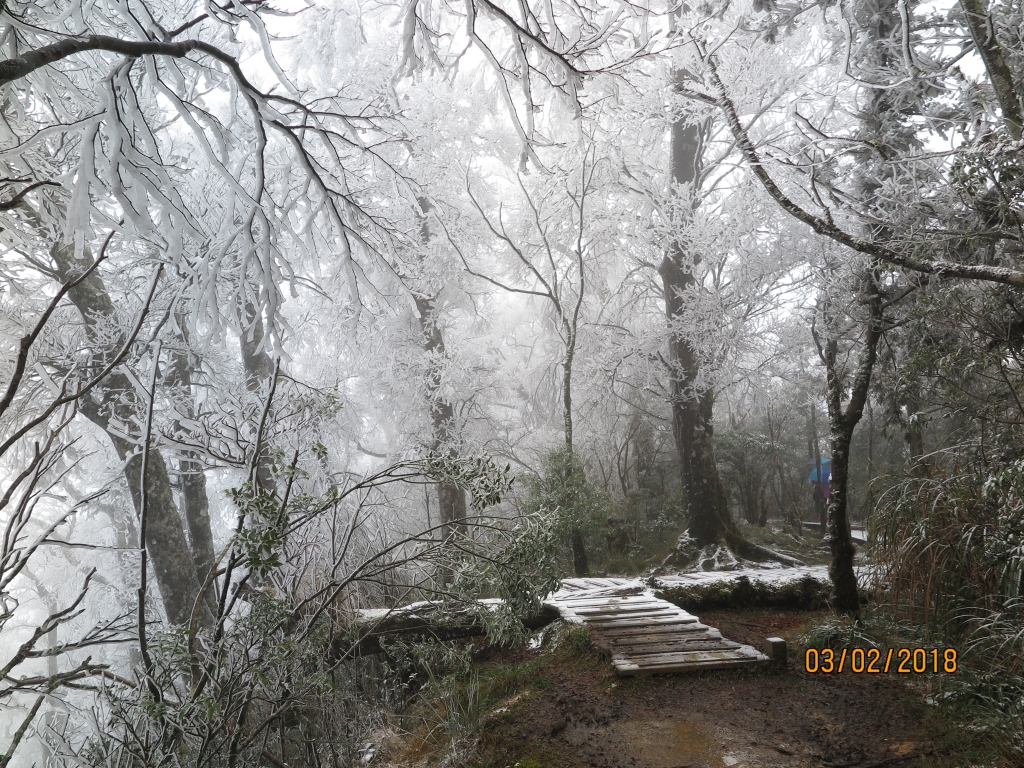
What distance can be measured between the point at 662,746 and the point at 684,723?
0.34 metres

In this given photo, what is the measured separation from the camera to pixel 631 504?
11.5 meters

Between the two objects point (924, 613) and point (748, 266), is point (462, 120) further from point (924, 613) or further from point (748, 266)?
point (924, 613)

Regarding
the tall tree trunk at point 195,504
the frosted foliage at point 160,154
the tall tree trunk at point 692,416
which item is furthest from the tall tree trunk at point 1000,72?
the tall tree trunk at point 195,504

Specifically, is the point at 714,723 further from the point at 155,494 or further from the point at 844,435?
the point at 155,494

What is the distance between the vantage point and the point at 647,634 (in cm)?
515

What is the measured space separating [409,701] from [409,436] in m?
5.22

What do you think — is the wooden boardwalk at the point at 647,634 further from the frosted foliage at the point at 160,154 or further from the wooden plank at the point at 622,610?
the frosted foliage at the point at 160,154

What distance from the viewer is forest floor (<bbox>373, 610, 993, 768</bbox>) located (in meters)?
3.39

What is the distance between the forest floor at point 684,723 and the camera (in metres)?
3.39

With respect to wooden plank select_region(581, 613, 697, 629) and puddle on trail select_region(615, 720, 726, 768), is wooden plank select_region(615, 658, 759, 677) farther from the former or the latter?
wooden plank select_region(581, 613, 697, 629)

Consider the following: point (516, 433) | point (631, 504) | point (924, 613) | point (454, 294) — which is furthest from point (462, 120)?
point (924, 613)

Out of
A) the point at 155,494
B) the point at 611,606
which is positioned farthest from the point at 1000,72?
the point at 155,494

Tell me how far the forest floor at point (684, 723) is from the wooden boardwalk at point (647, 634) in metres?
0.10

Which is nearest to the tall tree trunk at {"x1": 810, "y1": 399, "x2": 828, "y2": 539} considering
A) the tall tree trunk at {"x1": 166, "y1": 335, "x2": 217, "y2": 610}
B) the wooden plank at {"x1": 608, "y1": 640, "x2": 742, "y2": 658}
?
the wooden plank at {"x1": 608, "y1": 640, "x2": 742, "y2": 658}
